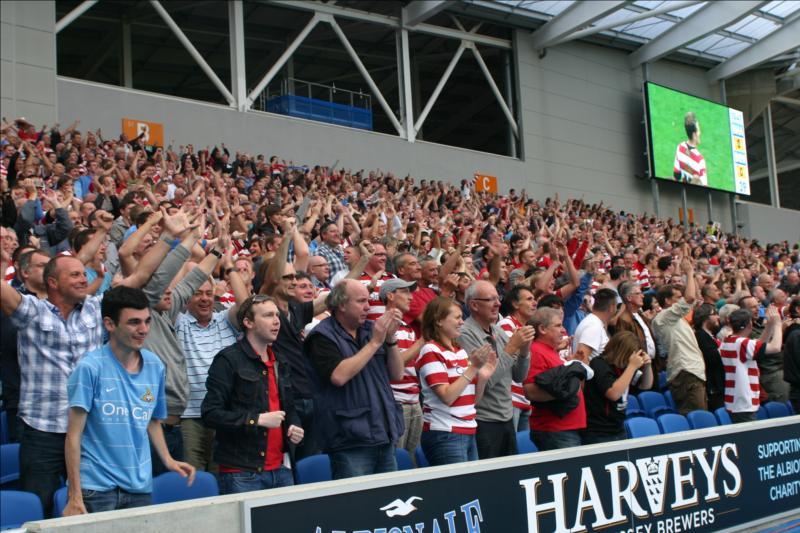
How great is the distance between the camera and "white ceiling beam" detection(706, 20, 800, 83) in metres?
27.7

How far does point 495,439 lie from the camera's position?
224 inches

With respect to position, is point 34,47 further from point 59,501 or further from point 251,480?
point 59,501

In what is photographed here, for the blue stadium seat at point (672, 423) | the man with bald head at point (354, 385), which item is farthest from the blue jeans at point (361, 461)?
the blue stadium seat at point (672, 423)

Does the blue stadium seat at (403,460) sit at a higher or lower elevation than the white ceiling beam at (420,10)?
lower

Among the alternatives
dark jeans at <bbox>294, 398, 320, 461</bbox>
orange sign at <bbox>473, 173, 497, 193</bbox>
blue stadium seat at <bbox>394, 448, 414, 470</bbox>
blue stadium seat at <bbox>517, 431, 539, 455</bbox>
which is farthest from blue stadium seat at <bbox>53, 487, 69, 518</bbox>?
orange sign at <bbox>473, 173, 497, 193</bbox>

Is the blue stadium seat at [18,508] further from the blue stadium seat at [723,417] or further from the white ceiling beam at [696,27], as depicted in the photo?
the white ceiling beam at [696,27]

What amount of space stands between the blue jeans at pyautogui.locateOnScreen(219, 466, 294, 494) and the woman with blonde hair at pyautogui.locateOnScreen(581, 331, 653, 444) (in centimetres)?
247

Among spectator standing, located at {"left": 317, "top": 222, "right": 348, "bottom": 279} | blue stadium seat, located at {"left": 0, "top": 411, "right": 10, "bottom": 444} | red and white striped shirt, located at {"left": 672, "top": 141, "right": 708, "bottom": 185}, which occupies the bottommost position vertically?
blue stadium seat, located at {"left": 0, "top": 411, "right": 10, "bottom": 444}

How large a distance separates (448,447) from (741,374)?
429 centimetres

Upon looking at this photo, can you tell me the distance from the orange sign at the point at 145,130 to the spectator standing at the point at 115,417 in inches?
608

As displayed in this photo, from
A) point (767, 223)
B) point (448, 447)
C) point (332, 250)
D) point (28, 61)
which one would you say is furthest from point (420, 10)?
point (448, 447)

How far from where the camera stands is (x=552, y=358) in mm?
6195

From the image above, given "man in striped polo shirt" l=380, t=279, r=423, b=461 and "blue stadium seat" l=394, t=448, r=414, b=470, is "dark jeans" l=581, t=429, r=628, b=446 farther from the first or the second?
"blue stadium seat" l=394, t=448, r=414, b=470

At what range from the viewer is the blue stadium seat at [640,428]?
6414 millimetres
